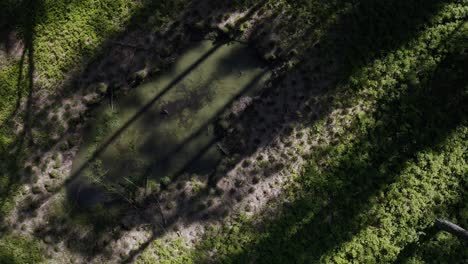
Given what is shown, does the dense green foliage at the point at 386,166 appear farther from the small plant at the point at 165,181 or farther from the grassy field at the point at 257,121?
the small plant at the point at 165,181

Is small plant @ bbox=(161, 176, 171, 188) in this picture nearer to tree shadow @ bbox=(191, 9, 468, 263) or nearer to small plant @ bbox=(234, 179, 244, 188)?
small plant @ bbox=(234, 179, 244, 188)

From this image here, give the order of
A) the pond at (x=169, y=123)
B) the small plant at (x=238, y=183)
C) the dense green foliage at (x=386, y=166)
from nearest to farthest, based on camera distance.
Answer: the dense green foliage at (x=386, y=166) → the small plant at (x=238, y=183) → the pond at (x=169, y=123)

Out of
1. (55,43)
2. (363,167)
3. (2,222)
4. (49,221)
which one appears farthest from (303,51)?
(2,222)

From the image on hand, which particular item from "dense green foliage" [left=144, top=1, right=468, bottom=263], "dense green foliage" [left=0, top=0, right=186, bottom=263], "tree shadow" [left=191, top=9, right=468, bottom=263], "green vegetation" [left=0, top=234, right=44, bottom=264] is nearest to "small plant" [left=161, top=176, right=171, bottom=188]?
"dense green foliage" [left=144, top=1, right=468, bottom=263]

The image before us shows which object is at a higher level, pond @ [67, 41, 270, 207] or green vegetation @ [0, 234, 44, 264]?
pond @ [67, 41, 270, 207]

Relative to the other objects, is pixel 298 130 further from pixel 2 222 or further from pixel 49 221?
pixel 2 222

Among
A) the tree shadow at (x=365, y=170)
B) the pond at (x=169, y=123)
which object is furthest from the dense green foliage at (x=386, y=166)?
the pond at (x=169, y=123)
